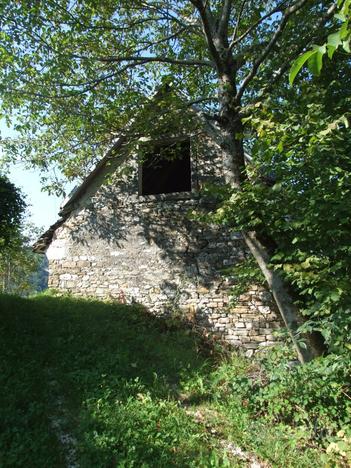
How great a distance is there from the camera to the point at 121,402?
4582 mm

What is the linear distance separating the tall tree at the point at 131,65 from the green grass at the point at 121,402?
1454 millimetres

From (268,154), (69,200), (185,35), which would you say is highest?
(185,35)

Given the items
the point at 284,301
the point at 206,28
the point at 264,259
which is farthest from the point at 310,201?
the point at 206,28

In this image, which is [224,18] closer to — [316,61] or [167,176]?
[167,176]

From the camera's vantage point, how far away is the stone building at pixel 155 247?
Answer: 752 centimetres

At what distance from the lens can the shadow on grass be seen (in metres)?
3.79

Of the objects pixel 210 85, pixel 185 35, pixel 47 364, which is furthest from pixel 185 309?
pixel 185 35

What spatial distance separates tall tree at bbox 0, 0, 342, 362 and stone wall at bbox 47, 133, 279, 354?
129 centimetres

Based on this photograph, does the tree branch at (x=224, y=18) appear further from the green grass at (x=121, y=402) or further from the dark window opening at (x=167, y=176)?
the green grass at (x=121, y=402)

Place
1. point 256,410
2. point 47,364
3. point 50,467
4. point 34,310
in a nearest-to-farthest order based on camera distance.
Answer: point 50,467 → point 256,410 → point 47,364 → point 34,310

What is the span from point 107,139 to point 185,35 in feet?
9.74

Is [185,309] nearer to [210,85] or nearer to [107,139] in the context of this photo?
[107,139]

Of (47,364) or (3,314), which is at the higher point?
(3,314)

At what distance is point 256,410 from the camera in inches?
182
